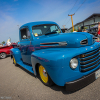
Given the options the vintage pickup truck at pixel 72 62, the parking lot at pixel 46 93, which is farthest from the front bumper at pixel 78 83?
the parking lot at pixel 46 93

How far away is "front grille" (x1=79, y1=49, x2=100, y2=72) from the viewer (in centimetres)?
200

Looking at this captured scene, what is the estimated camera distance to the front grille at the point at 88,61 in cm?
200

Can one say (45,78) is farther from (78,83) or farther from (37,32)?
(37,32)

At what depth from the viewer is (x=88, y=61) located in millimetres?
2047

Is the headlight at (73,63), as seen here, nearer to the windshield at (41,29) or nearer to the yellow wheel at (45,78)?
the yellow wheel at (45,78)

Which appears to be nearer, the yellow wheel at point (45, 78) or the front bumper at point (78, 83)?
the front bumper at point (78, 83)

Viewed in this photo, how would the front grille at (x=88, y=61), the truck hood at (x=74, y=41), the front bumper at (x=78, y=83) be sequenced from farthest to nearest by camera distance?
1. the truck hood at (x=74, y=41)
2. the front grille at (x=88, y=61)
3. the front bumper at (x=78, y=83)

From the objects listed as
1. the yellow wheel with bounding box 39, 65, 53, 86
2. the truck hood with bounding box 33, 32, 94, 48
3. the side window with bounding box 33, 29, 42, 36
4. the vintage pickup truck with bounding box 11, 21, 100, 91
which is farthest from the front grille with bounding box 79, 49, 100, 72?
the side window with bounding box 33, 29, 42, 36

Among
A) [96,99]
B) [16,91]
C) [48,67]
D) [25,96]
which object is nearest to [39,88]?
[25,96]

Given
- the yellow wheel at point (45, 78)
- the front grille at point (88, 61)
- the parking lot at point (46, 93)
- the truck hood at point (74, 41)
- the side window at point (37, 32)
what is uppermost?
the side window at point (37, 32)

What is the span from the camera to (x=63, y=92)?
225 centimetres

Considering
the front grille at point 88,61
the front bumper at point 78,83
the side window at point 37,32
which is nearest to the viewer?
the front bumper at point 78,83

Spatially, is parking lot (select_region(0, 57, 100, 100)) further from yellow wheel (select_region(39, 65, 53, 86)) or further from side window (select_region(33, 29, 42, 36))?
side window (select_region(33, 29, 42, 36))

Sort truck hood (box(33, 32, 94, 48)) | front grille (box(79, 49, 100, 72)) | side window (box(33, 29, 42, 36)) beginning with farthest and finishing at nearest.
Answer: side window (box(33, 29, 42, 36)) < truck hood (box(33, 32, 94, 48)) < front grille (box(79, 49, 100, 72))
